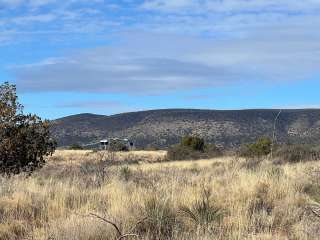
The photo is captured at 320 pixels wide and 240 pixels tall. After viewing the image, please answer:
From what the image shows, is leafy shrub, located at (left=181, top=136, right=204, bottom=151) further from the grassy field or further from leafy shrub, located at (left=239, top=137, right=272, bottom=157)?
the grassy field

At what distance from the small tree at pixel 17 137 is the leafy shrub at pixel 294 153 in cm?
1421

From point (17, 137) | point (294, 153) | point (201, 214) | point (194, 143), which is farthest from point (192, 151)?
point (201, 214)

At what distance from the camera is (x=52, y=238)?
6.54 m

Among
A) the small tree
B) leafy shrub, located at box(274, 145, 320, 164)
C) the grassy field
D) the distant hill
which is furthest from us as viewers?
the distant hill

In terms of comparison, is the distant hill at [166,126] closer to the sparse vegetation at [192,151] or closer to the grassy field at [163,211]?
the sparse vegetation at [192,151]

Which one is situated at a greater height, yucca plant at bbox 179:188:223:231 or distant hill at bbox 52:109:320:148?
distant hill at bbox 52:109:320:148

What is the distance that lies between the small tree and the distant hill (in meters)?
60.3

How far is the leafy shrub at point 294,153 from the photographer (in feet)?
86.3

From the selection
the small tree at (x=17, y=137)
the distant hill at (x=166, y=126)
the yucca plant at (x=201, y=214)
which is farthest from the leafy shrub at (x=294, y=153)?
the distant hill at (x=166, y=126)

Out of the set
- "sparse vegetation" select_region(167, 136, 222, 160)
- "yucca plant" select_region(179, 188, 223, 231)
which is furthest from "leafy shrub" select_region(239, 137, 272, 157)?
"yucca plant" select_region(179, 188, 223, 231)

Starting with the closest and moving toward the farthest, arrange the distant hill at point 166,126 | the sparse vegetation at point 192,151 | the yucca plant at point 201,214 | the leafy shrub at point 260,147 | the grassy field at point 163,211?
1. the grassy field at point 163,211
2. the yucca plant at point 201,214
3. the leafy shrub at point 260,147
4. the sparse vegetation at point 192,151
5. the distant hill at point 166,126

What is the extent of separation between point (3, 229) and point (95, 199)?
2.38m

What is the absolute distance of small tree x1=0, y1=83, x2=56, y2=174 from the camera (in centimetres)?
1315

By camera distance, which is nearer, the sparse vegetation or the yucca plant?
the yucca plant
